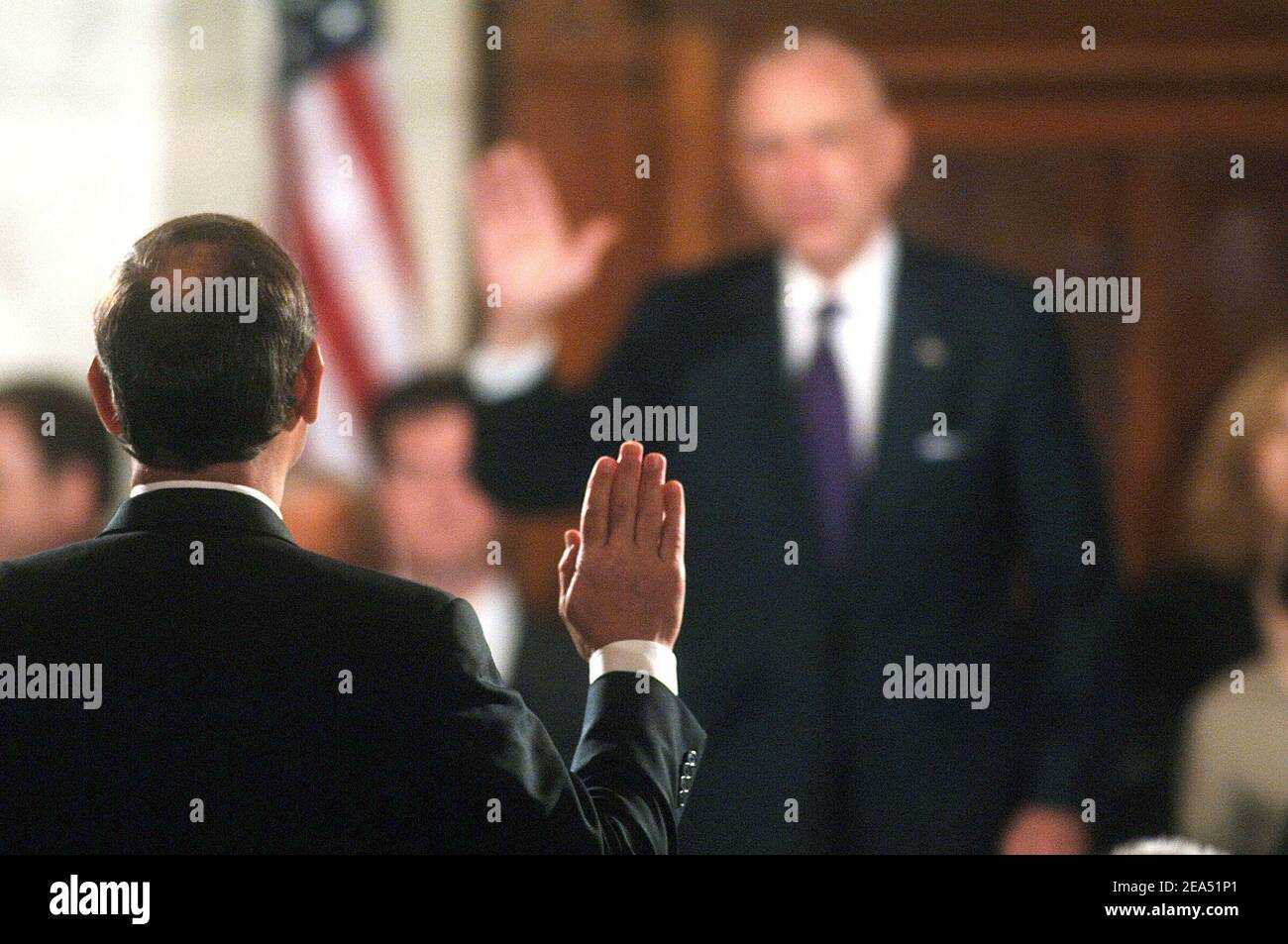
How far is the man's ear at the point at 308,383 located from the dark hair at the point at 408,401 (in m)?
3.22

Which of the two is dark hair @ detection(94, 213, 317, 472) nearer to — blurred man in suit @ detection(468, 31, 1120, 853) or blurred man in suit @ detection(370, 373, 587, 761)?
blurred man in suit @ detection(468, 31, 1120, 853)

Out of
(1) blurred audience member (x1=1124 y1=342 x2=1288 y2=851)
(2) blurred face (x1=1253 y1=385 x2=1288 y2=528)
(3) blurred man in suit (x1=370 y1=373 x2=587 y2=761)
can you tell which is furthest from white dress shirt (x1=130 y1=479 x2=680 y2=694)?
(2) blurred face (x1=1253 y1=385 x2=1288 y2=528)

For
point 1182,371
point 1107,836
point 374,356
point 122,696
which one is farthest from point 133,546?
point 1182,371

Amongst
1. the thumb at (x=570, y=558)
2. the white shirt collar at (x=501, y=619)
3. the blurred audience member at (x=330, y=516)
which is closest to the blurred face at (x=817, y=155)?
the white shirt collar at (x=501, y=619)

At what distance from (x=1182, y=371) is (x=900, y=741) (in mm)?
1953

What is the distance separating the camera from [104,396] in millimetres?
1483

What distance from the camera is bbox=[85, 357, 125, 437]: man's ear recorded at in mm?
1470

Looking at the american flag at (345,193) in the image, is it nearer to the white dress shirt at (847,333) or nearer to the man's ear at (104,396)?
the white dress shirt at (847,333)

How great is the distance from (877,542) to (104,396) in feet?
7.82

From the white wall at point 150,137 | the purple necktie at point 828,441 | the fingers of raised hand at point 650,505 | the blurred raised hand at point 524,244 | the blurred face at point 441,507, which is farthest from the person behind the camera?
the white wall at point 150,137

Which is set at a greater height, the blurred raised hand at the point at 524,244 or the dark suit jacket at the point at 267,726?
the blurred raised hand at the point at 524,244

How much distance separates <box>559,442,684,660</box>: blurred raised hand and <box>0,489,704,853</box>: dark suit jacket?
0.13 meters

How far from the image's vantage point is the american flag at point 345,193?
16.2 feet
